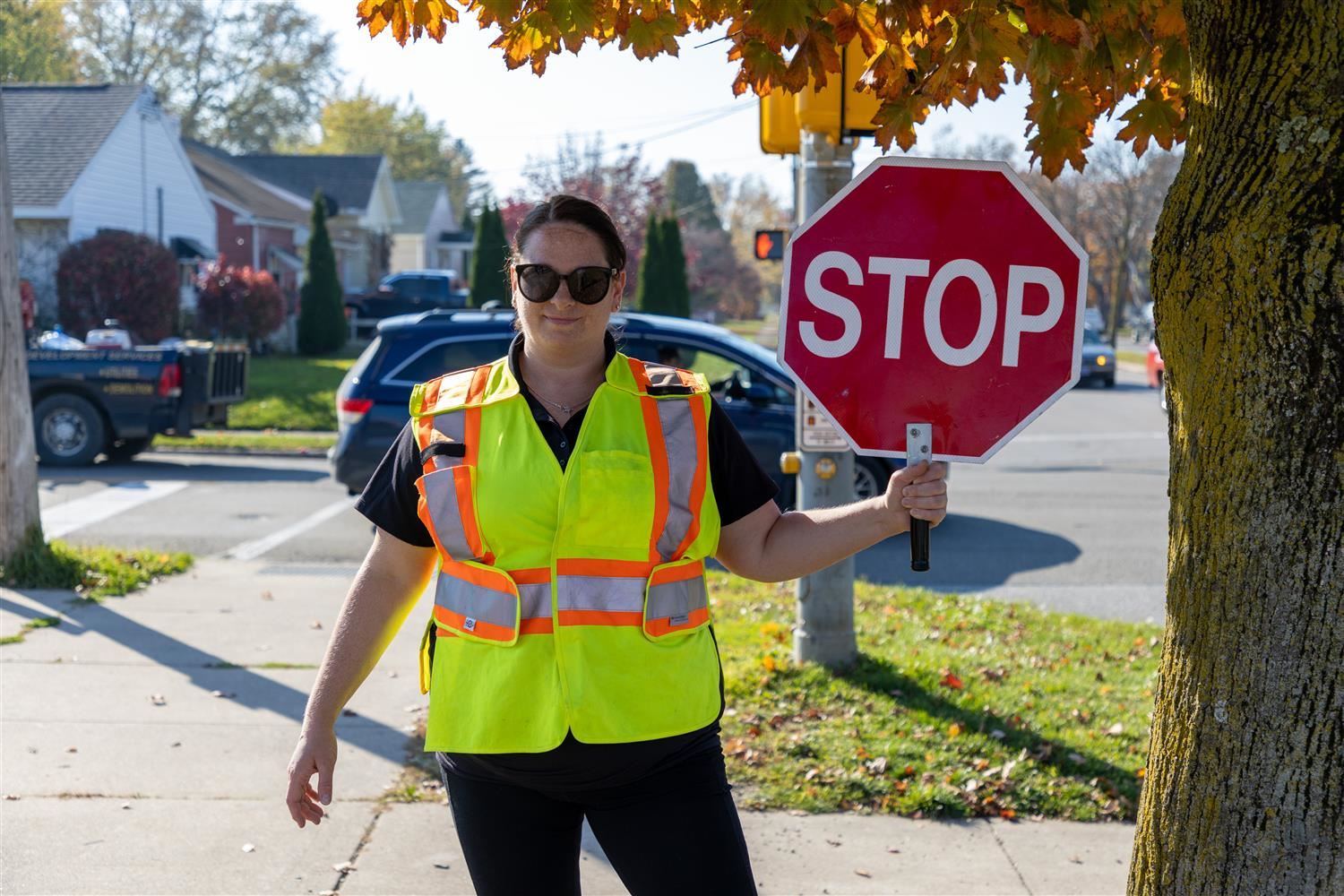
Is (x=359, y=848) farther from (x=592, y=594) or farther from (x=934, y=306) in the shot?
(x=934, y=306)

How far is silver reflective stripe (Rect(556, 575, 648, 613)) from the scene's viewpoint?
2748 millimetres

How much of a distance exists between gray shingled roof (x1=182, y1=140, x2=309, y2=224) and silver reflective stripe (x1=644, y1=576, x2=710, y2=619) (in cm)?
3967

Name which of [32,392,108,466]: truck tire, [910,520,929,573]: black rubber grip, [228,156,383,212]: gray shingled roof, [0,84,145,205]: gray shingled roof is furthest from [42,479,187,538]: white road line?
Result: [228,156,383,212]: gray shingled roof

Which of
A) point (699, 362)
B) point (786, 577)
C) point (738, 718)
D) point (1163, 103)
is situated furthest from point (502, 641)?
point (699, 362)

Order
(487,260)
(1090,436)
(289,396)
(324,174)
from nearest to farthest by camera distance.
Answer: (1090,436) < (289,396) < (487,260) < (324,174)

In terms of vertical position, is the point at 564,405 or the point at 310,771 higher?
the point at 564,405

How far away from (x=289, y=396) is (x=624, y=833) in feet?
68.8

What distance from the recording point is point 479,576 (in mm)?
2803

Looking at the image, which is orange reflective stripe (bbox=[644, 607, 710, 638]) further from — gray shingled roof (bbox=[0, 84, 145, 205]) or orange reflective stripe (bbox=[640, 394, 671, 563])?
gray shingled roof (bbox=[0, 84, 145, 205])

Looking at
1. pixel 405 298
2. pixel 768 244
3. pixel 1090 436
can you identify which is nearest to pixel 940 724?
pixel 768 244

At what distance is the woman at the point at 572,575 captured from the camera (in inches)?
107

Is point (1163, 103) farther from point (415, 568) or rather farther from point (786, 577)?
point (415, 568)

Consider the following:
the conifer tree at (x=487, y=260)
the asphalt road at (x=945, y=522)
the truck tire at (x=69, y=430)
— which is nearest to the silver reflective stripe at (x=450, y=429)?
the asphalt road at (x=945, y=522)

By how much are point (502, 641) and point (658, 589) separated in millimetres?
307
